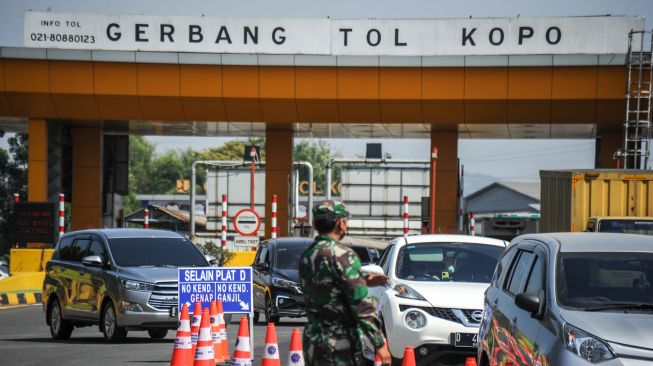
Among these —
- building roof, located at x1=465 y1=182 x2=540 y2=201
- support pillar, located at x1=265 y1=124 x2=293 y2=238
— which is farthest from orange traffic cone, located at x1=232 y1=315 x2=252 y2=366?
building roof, located at x1=465 y1=182 x2=540 y2=201

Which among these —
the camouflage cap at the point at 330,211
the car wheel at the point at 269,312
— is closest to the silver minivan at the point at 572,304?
the camouflage cap at the point at 330,211

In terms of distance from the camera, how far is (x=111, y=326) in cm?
1803

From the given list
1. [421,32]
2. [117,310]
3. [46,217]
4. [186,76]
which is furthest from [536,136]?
[117,310]

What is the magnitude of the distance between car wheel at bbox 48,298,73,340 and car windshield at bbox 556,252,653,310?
38.0ft

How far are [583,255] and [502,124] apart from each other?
24982 millimetres

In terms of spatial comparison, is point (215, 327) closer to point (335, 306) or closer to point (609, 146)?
point (335, 306)

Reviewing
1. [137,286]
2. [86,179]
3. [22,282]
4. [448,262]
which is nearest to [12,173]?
[86,179]

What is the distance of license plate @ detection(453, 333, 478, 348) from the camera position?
41.2 ft

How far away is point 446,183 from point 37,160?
11621 mm

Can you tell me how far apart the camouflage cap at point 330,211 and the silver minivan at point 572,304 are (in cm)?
181

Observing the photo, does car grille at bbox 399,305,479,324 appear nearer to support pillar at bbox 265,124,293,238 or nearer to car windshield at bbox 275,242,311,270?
car windshield at bbox 275,242,311,270

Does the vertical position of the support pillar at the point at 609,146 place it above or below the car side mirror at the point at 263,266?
above

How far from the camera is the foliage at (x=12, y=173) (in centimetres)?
7806

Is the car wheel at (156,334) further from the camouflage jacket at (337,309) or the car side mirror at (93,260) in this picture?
the camouflage jacket at (337,309)
